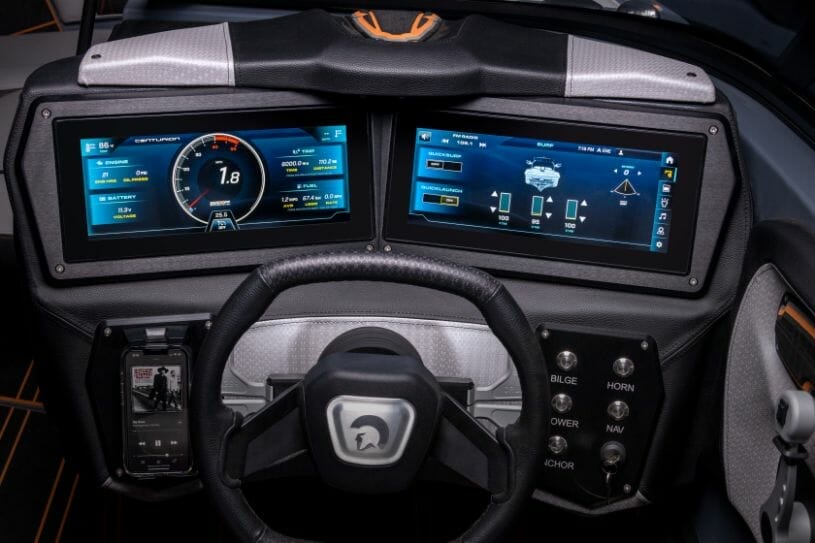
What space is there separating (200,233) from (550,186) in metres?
0.60

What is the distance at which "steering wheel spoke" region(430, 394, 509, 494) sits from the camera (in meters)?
1.24

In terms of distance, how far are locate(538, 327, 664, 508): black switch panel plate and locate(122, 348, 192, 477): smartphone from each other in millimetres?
635

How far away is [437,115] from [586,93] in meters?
0.25

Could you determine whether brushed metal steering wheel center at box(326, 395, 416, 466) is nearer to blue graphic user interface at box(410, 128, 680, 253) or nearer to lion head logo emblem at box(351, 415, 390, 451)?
lion head logo emblem at box(351, 415, 390, 451)

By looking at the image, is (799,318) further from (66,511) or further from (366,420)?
(66,511)

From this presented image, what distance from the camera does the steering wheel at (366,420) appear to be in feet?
3.84

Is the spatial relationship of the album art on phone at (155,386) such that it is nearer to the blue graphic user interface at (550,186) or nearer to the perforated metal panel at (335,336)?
the perforated metal panel at (335,336)

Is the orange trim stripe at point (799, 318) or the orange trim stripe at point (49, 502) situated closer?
the orange trim stripe at point (799, 318)

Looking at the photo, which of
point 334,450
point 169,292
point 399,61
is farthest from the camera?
point 169,292

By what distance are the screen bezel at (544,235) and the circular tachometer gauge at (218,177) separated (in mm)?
238

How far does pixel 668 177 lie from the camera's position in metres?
1.56

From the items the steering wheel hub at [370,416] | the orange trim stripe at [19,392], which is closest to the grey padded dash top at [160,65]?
the steering wheel hub at [370,416]

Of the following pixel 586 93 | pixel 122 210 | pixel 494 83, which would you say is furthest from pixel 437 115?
pixel 122 210

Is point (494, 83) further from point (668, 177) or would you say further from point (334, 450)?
point (334, 450)
